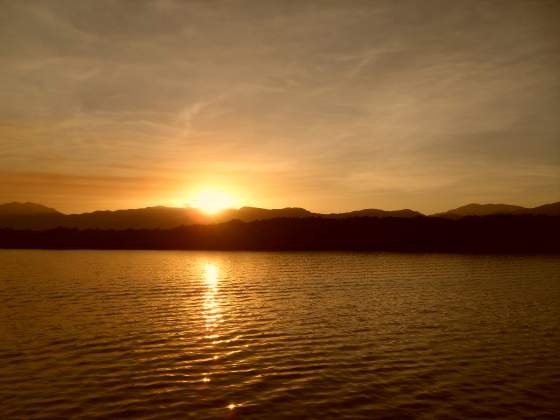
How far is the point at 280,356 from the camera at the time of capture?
2652 cm

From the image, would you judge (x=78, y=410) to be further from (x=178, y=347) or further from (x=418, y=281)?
(x=418, y=281)

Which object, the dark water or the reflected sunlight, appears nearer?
the dark water

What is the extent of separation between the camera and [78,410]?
1831 cm

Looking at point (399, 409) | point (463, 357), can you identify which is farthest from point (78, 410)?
point (463, 357)

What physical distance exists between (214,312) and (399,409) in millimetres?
26544

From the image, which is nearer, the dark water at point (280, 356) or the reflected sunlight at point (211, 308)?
the dark water at point (280, 356)

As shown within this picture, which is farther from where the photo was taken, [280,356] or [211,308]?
[211,308]

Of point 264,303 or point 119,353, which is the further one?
point 264,303

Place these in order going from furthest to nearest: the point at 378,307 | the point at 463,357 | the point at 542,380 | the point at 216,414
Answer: the point at 378,307 → the point at 463,357 → the point at 542,380 → the point at 216,414

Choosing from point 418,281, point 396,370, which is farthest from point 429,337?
point 418,281

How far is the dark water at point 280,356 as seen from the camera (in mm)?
19031

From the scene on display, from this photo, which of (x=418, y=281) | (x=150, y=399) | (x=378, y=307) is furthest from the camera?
(x=418, y=281)

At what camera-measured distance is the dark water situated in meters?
19.0

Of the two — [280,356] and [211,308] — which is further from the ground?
[211,308]
